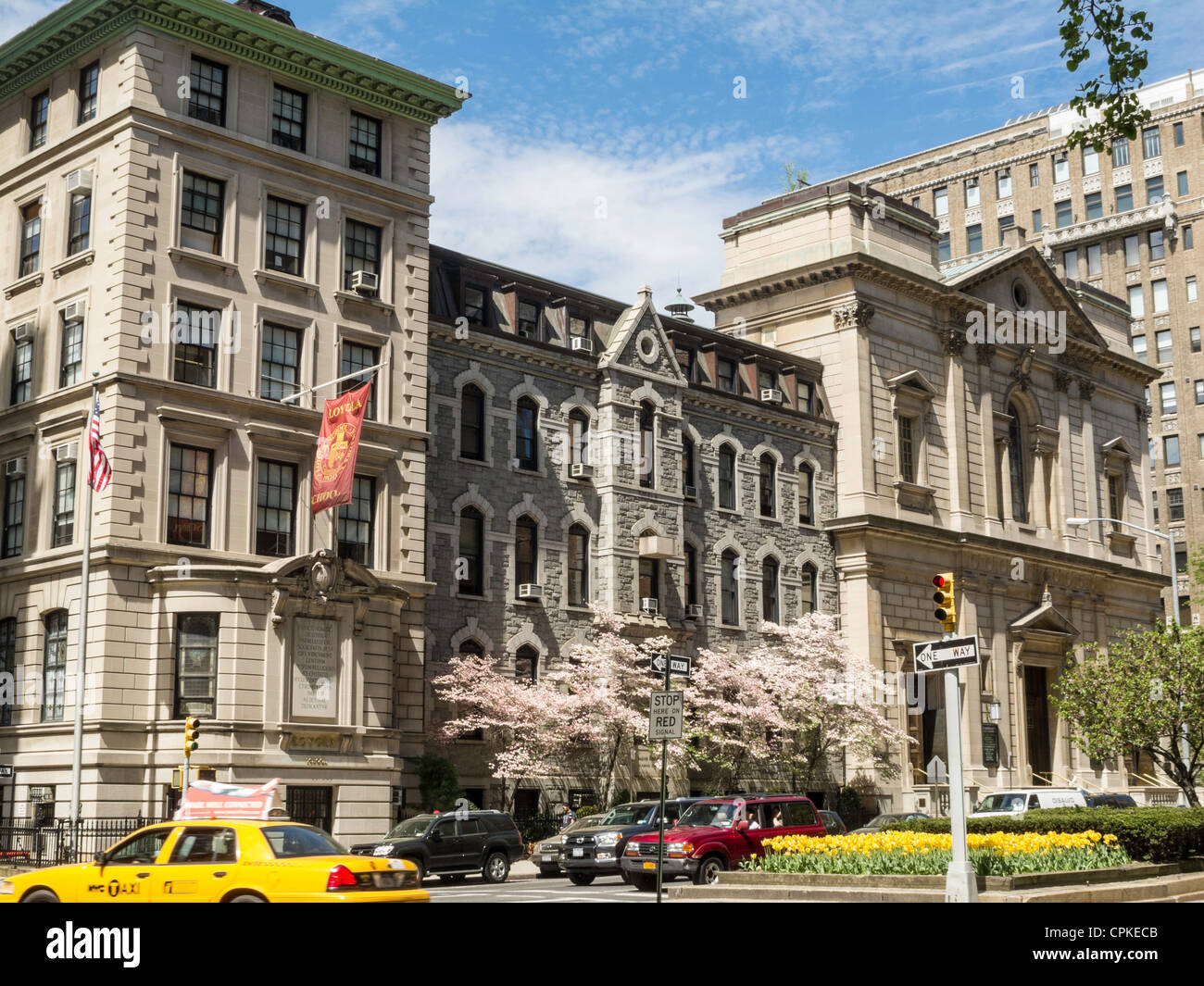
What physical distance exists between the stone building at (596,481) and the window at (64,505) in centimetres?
1066

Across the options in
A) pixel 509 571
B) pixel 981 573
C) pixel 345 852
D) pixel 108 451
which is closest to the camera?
pixel 345 852

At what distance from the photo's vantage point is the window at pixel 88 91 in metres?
37.7

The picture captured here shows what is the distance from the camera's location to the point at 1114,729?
44.2 meters

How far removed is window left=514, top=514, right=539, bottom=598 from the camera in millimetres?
45812

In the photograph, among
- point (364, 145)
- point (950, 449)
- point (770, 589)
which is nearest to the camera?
point (364, 145)

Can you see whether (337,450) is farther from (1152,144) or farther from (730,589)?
(1152,144)

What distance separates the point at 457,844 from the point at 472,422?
1595cm

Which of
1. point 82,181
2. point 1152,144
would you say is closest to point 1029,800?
point 82,181

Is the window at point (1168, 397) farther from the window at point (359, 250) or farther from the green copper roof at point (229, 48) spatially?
the window at point (359, 250)

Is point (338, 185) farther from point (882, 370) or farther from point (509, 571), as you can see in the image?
point (882, 370)

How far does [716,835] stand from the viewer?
29.4 meters

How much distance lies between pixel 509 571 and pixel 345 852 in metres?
26.8

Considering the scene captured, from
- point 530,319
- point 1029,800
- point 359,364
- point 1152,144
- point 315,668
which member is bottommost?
point 1029,800
